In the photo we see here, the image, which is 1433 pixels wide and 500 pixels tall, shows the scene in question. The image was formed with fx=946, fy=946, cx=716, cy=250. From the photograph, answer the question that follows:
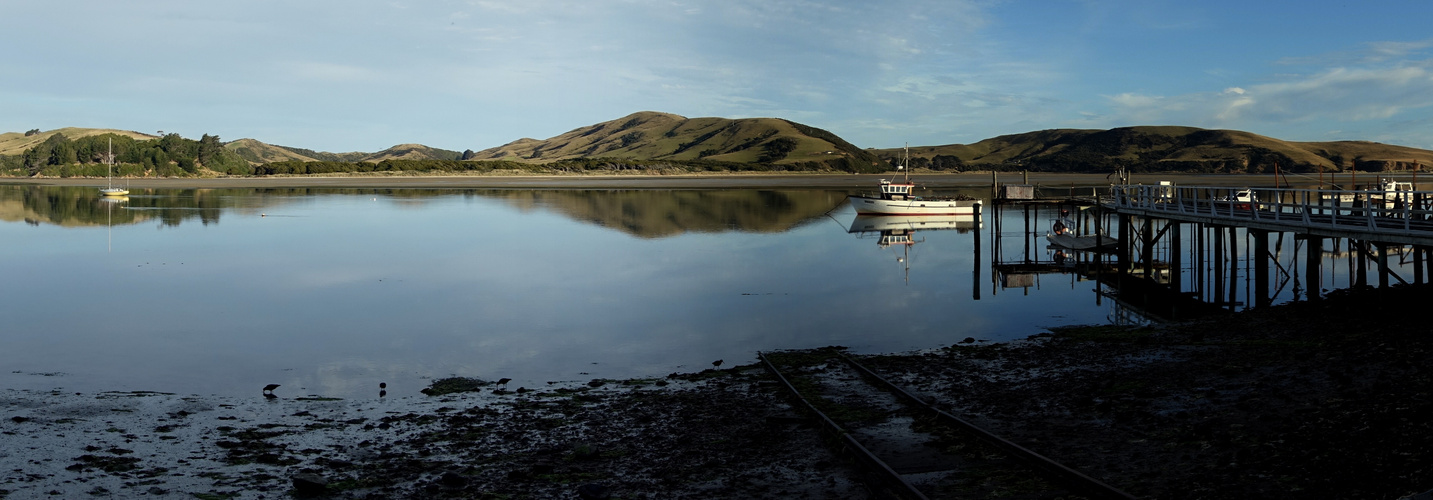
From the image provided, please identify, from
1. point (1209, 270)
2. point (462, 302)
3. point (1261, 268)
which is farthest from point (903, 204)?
point (462, 302)

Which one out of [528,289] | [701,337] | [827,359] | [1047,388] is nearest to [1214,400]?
[1047,388]

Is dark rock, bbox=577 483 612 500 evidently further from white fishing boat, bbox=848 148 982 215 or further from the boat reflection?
white fishing boat, bbox=848 148 982 215

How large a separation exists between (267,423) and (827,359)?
995 centimetres

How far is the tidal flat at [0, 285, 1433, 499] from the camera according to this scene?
415 inches

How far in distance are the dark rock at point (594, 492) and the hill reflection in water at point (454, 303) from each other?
6792 millimetres

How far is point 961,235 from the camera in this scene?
5497cm

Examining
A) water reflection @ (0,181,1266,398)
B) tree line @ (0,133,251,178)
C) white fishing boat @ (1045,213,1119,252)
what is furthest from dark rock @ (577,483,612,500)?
tree line @ (0,133,251,178)

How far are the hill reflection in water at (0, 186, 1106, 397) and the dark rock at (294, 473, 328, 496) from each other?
19.2ft

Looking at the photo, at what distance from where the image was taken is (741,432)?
13219mm

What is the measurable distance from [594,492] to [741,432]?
128 inches

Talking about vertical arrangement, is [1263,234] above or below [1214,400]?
above

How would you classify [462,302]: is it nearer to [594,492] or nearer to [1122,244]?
[594,492]

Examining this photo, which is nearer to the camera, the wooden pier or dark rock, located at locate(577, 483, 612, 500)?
dark rock, located at locate(577, 483, 612, 500)

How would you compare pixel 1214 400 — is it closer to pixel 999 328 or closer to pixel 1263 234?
pixel 999 328
